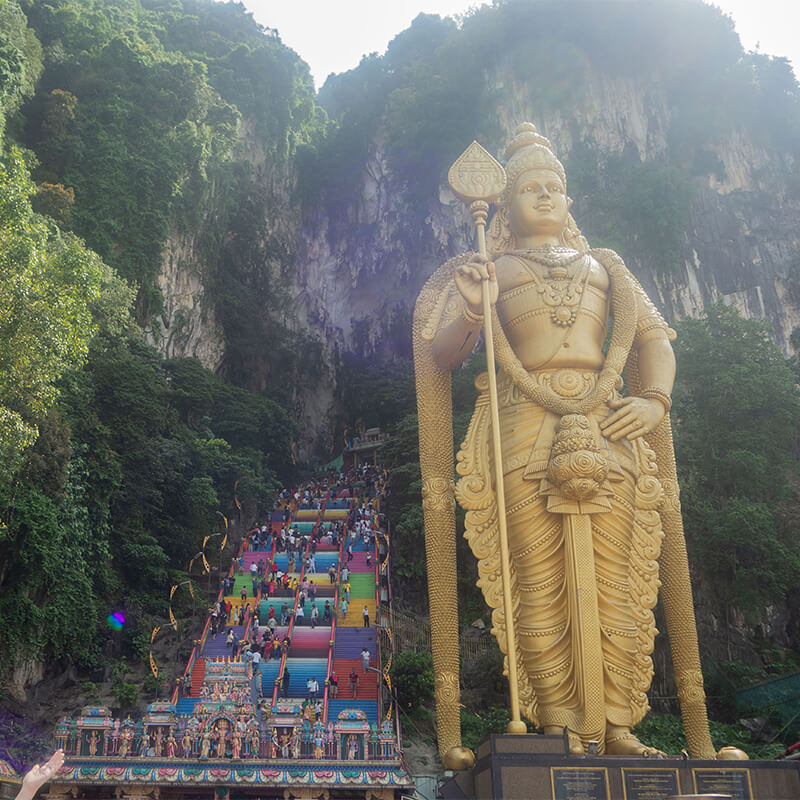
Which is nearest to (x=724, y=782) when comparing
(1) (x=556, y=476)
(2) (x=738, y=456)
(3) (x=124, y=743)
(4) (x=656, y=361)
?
(1) (x=556, y=476)

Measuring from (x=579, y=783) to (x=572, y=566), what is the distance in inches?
50.4

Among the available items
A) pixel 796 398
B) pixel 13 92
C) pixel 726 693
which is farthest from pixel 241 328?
pixel 726 693

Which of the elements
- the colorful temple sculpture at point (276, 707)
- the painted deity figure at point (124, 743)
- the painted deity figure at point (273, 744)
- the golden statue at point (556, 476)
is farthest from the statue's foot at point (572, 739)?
the painted deity figure at point (124, 743)

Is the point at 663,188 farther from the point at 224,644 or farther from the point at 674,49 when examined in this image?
the point at 224,644

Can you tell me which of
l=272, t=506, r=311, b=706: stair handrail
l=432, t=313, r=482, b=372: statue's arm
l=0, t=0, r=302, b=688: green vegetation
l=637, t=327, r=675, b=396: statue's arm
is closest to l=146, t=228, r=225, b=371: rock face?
l=0, t=0, r=302, b=688: green vegetation

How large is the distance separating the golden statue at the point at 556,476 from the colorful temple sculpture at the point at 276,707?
4.03 metres

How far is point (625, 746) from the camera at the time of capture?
4.63 metres

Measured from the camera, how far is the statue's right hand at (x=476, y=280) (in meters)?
5.27

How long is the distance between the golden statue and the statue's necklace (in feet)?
0.03

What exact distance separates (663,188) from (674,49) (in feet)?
22.0

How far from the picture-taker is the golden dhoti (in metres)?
4.86

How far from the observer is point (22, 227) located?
9758 mm

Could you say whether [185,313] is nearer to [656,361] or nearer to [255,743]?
[255,743]

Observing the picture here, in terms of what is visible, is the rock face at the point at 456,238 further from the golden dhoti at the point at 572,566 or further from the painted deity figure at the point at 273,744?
the golden dhoti at the point at 572,566
